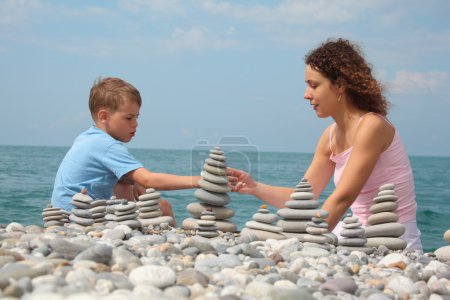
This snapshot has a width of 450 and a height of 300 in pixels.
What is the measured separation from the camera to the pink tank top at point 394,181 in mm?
5266

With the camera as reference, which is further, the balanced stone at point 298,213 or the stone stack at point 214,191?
the stone stack at point 214,191

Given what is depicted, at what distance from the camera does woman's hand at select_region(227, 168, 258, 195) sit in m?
5.08

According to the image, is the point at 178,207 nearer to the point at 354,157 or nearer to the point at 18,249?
the point at 354,157

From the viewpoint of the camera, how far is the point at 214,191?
15.6 feet

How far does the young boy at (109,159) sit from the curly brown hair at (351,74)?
1.49 m

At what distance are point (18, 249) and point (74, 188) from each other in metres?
2.34

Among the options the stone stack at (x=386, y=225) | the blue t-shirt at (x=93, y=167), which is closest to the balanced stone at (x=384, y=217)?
the stone stack at (x=386, y=225)

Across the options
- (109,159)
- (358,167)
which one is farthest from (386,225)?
(109,159)

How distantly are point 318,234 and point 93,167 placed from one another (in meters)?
2.39

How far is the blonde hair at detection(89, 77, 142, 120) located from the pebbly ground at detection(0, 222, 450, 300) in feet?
6.22

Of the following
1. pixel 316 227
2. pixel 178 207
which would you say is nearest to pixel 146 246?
pixel 316 227

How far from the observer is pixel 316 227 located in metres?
4.42

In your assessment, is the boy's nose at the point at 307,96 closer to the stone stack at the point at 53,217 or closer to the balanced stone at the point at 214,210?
the balanced stone at the point at 214,210

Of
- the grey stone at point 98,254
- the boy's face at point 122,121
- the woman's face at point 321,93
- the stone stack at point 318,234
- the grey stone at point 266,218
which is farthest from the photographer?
the boy's face at point 122,121
